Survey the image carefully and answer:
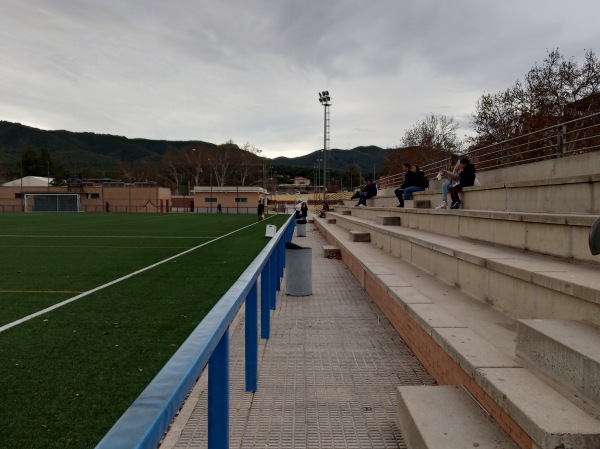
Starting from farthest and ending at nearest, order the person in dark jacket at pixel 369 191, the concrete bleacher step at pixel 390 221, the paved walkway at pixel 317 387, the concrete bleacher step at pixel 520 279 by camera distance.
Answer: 1. the person in dark jacket at pixel 369 191
2. the concrete bleacher step at pixel 390 221
3. the paved walkway at pixel 317 387
4. the concrete bleacher step at pixel 520 279

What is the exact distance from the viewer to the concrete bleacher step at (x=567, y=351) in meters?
2.28

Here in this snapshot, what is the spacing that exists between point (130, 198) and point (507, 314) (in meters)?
79.3

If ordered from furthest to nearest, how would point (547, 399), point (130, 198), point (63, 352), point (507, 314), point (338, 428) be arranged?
1. point (130, 198)
2. point (63, 352)
3. point (507, 314)
4. point (338, 428)
5. point (547, 399)

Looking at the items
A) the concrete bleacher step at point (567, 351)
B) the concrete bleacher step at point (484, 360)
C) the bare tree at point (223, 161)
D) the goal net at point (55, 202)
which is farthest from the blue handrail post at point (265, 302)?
the bare tree at point (223, 161)

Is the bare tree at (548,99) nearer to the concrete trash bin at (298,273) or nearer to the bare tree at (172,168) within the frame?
the concrete trash bin at (298,273)

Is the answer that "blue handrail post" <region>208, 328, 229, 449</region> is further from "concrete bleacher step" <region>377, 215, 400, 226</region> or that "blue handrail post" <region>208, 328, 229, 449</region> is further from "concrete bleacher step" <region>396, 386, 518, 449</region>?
"concrete bleacher step" <region>377, 215, 400, 226</region>

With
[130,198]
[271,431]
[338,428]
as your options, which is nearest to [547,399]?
[338,428]

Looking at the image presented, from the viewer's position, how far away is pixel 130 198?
255ft

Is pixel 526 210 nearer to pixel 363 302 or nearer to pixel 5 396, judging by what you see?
pixel 363 302

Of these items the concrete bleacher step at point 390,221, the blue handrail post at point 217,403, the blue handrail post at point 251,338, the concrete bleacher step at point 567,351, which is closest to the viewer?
the blue handrail post at point 217,403

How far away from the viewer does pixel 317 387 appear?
4.16 metres

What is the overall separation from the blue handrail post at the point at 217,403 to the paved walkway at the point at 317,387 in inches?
43.8

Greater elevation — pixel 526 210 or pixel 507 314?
pixel 526 210

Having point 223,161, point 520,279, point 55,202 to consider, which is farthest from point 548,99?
point 223,161
